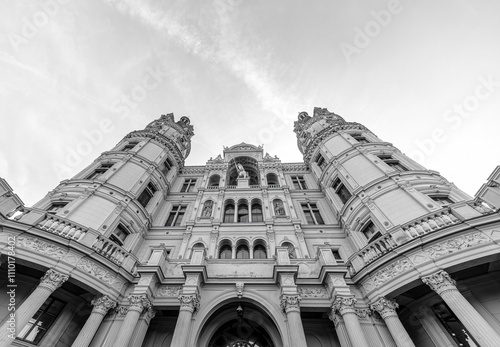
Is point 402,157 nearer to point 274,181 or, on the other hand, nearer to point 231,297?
point 274,181

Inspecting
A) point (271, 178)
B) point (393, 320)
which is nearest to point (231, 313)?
point (393, 320)

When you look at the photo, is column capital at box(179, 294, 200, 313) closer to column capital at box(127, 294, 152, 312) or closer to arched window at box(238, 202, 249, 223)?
column capital at box(127, 294, 152, 312)

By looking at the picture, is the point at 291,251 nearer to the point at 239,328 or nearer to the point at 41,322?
the point at 239,328

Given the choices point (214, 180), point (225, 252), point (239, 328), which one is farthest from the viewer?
point (214, 180)

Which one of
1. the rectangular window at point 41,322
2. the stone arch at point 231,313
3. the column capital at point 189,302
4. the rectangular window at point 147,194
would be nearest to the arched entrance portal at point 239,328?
the stone arch at point 231,313

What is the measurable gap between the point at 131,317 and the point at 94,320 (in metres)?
1.93

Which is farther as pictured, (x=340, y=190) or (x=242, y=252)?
(x=340, y=190)

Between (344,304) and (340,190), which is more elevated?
(340,190)

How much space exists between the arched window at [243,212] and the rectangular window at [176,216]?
5.36 meters

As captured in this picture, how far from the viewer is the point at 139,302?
1084cm

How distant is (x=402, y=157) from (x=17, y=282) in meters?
26.9

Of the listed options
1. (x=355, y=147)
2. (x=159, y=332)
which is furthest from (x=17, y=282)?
(x=355, y=147)

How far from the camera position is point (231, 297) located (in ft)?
39.4

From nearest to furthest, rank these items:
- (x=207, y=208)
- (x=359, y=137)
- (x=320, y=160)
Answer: (x=207, y=208) → (x=359, y=137) → (x=320, y=160)
